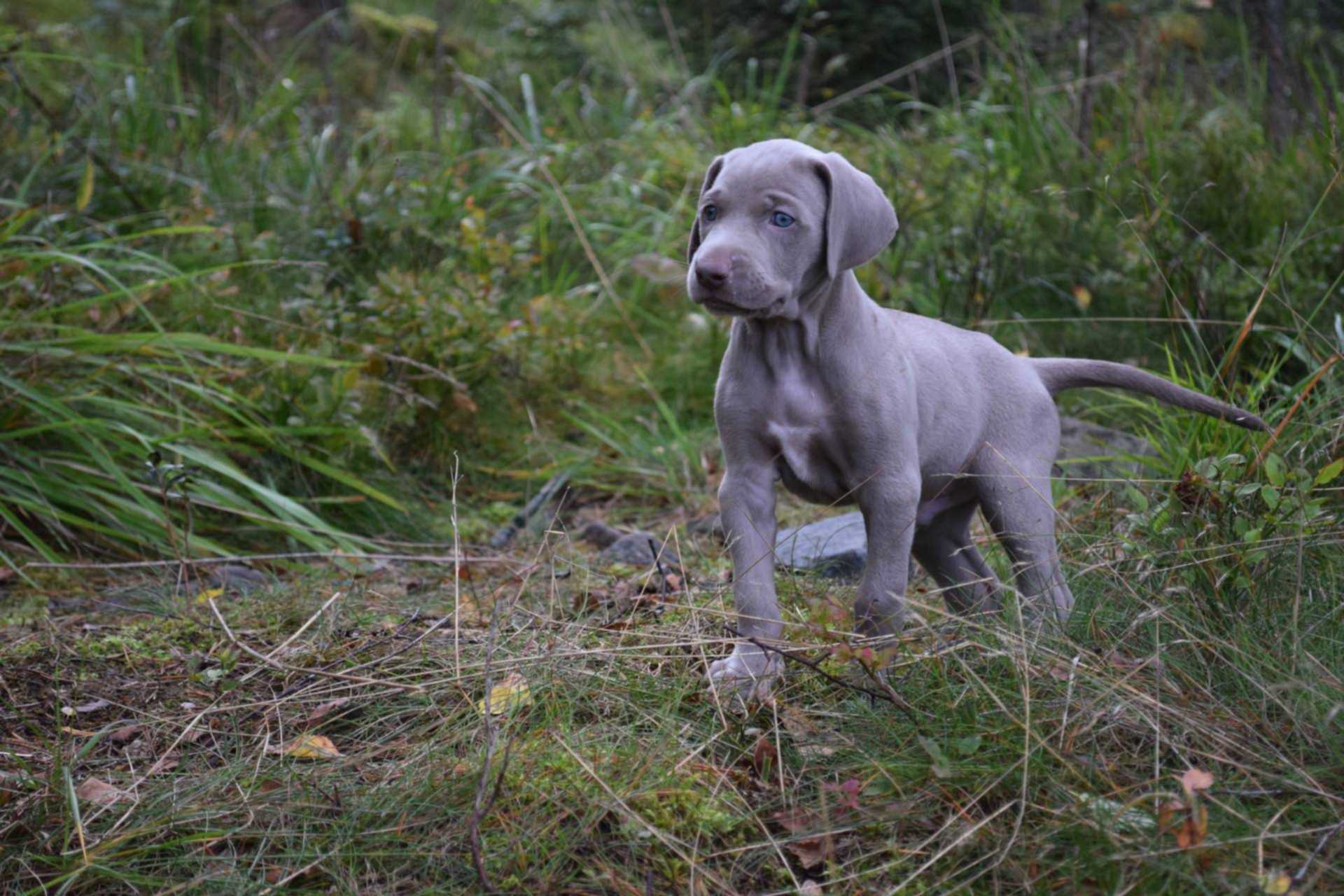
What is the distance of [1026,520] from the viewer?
3.07 m

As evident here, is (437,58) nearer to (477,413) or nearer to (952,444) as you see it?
(477,413)

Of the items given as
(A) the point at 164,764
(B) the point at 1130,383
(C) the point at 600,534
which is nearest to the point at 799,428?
(B) the point at 1130,383

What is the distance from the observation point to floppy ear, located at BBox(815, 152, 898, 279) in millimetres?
2678

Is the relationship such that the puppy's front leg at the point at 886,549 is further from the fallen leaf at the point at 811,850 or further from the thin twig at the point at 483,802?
the thin twig at the point at 483,802

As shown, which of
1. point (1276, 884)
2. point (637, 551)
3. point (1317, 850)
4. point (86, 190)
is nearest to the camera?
point (1276, 884)

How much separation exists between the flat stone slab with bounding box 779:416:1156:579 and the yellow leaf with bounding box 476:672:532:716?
1.03 meters

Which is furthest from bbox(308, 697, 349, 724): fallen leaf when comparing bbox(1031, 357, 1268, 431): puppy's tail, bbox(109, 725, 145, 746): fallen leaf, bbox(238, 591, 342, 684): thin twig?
bbox(1031, 357, 1268, 431): puppy's tail

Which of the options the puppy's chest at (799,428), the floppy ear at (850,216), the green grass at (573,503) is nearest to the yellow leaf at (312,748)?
the green grass at (573,503)

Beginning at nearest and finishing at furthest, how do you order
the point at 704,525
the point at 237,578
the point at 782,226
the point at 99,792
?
1. the point at 99,792
2. the point at 782,226
3. the point at 237,578
4. the point at 704,525

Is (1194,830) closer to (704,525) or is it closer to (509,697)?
(509,697)

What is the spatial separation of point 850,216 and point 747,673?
1.05 m

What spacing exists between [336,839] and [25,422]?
2.68 metres

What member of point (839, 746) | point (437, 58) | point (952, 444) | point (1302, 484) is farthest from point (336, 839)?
point (437, 58)

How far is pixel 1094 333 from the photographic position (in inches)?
211
